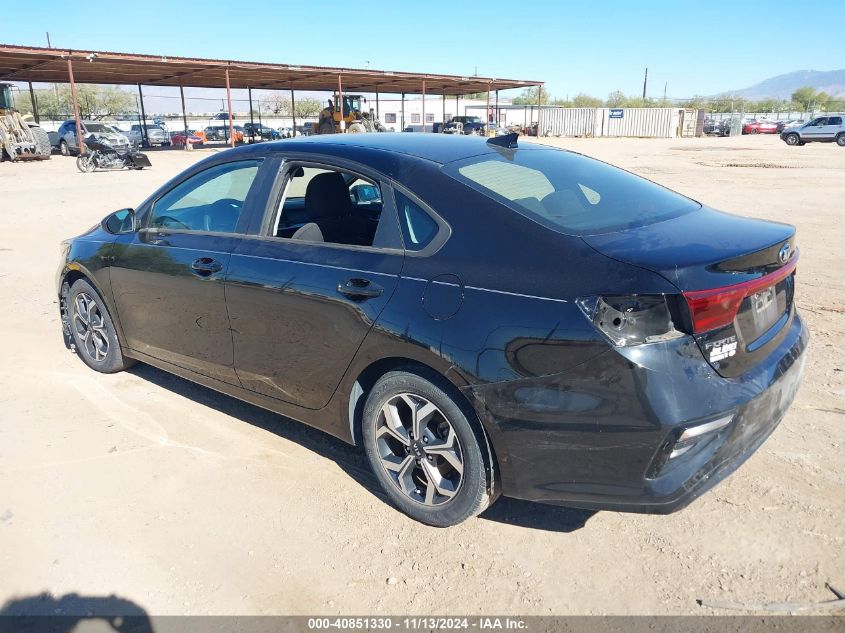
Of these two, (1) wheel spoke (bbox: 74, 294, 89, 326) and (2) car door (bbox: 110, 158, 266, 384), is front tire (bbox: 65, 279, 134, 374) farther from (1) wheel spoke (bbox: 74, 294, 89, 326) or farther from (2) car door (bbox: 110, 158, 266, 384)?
(2) car door (bbox: 110, 158, 266, 384)

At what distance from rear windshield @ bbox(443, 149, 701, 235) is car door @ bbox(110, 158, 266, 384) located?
132cm

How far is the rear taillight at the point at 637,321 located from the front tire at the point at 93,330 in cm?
362

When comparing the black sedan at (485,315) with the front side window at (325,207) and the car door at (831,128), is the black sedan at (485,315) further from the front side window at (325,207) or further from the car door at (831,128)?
the car door at (831,128)

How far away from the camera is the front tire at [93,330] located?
4.73 metres

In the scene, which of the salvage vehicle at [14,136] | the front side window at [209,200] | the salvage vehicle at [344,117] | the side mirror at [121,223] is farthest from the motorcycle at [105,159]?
the front side window at [209,200]

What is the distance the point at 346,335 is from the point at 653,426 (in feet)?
4.66

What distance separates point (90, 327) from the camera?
4875 millimetres

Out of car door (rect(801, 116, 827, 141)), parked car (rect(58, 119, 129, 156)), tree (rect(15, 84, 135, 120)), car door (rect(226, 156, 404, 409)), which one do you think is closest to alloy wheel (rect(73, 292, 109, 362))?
car door (rect(226, 156, 404, 409))

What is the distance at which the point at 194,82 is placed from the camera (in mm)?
41969

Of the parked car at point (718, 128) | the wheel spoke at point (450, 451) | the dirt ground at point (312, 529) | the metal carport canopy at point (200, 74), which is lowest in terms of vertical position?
the parked car at point (718, 128)

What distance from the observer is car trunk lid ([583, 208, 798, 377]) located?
240 cm

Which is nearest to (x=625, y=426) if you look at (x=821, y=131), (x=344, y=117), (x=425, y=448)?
(x=425, y=448)

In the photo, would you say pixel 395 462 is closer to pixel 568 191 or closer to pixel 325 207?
pixel 568 191

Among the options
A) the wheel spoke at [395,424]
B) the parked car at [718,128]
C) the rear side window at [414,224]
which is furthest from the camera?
the parked car at [718,128]
